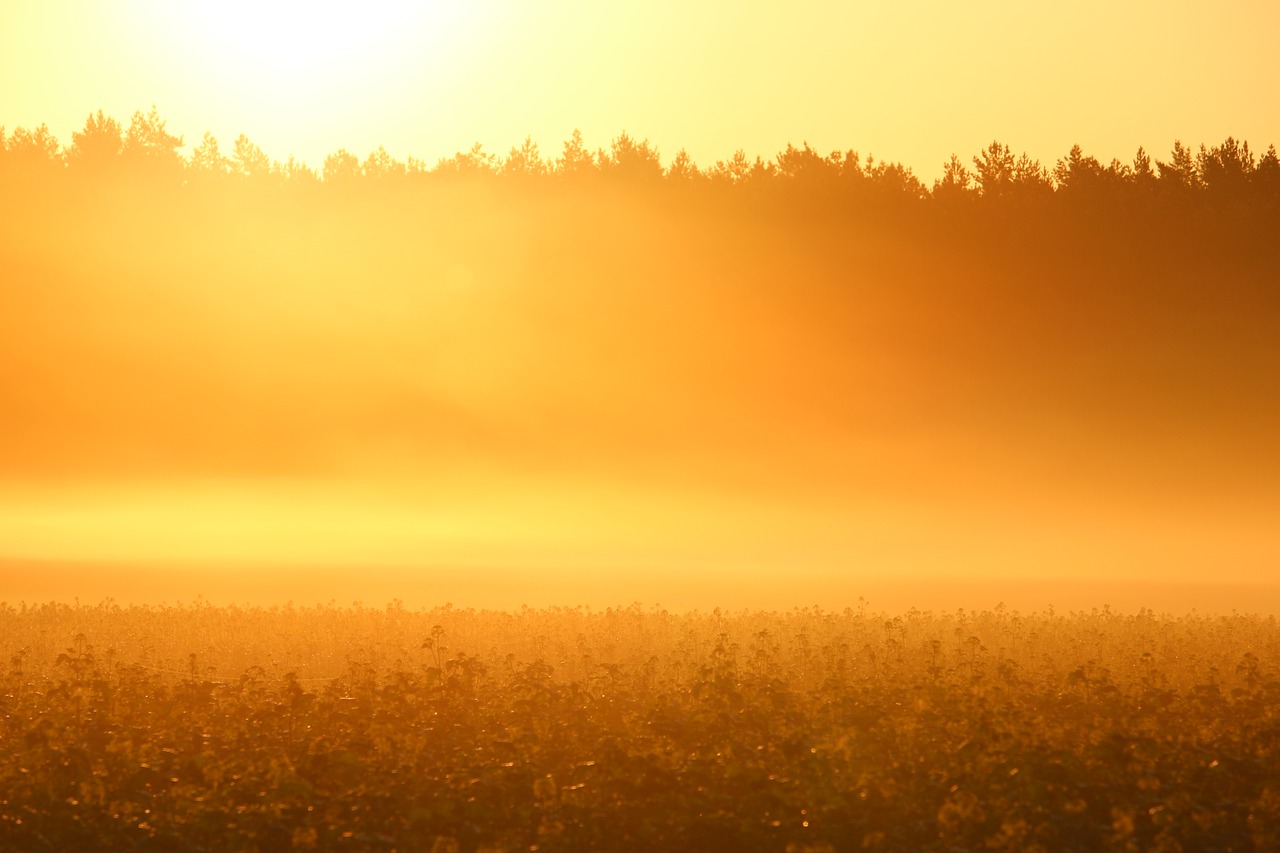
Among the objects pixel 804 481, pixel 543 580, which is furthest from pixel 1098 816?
pixel 804 481

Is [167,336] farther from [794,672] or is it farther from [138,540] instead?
[794,672]

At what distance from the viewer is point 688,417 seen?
5666cm

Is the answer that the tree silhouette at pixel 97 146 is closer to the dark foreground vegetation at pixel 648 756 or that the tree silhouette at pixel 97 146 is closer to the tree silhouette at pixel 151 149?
the tree silhouette at pixel 151 149

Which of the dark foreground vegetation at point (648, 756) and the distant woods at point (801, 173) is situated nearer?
the dark foreground vegetation at point (648, 756)

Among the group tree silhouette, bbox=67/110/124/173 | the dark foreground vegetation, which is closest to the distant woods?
tree silhouette, bbox=67/110/124/173

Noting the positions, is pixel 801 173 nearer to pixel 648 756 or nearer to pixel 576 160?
pixel 576 160

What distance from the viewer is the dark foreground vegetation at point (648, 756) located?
36.7 feet

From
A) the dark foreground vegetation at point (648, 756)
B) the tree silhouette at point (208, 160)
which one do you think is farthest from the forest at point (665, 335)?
the dark foreground vegetation at point (648, 756)

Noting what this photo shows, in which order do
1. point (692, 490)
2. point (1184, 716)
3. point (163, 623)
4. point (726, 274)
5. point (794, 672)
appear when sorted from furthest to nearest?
point (726, 274)
point (692, 490)
point (163, 623)
point (794, 672)
point (1184, 716)

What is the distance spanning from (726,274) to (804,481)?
9511mm

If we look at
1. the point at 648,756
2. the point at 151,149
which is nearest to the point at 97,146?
the point at 151,149

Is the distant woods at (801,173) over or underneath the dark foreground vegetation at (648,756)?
over

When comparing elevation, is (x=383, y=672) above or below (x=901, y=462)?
below

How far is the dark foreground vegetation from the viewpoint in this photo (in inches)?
441
